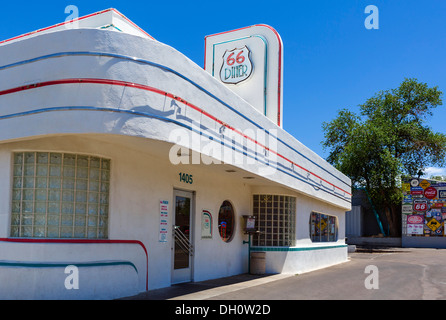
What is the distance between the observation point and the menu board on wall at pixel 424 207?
39062mm

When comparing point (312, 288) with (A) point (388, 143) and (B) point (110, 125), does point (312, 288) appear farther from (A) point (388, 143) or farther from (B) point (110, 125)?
(A) point (388, 143)

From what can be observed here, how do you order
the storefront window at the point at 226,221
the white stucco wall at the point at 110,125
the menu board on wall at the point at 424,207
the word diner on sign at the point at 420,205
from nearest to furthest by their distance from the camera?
the white stucco wall at the point at 110,125 < the storefront window at the point at 226,221 < the menu board on wall at the point at 424,207 < the word diner on sign at the point at 420,205

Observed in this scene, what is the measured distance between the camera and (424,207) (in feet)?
130

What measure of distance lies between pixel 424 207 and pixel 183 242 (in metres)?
32.8

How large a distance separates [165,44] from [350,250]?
27486 mm

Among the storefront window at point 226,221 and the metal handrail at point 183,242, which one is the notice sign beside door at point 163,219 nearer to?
the metal handrail at point 183,242

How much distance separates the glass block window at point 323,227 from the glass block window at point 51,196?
11.6 m

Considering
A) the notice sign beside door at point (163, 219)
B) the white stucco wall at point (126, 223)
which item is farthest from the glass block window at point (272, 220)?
the notice sign beside door at point (163, 219)

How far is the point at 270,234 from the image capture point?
1612cm

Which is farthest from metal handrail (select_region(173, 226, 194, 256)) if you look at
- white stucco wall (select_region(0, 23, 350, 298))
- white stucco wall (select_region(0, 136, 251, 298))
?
white stucco wall (select_region(0, 23, 350, 298))

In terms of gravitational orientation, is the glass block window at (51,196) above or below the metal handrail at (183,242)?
above

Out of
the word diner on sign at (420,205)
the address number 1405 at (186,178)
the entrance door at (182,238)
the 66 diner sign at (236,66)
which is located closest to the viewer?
the entrance door at (182,238)

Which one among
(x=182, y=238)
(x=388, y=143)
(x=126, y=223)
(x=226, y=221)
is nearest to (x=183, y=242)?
(x=182, y=238)

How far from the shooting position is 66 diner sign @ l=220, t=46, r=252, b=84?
17875 mm
